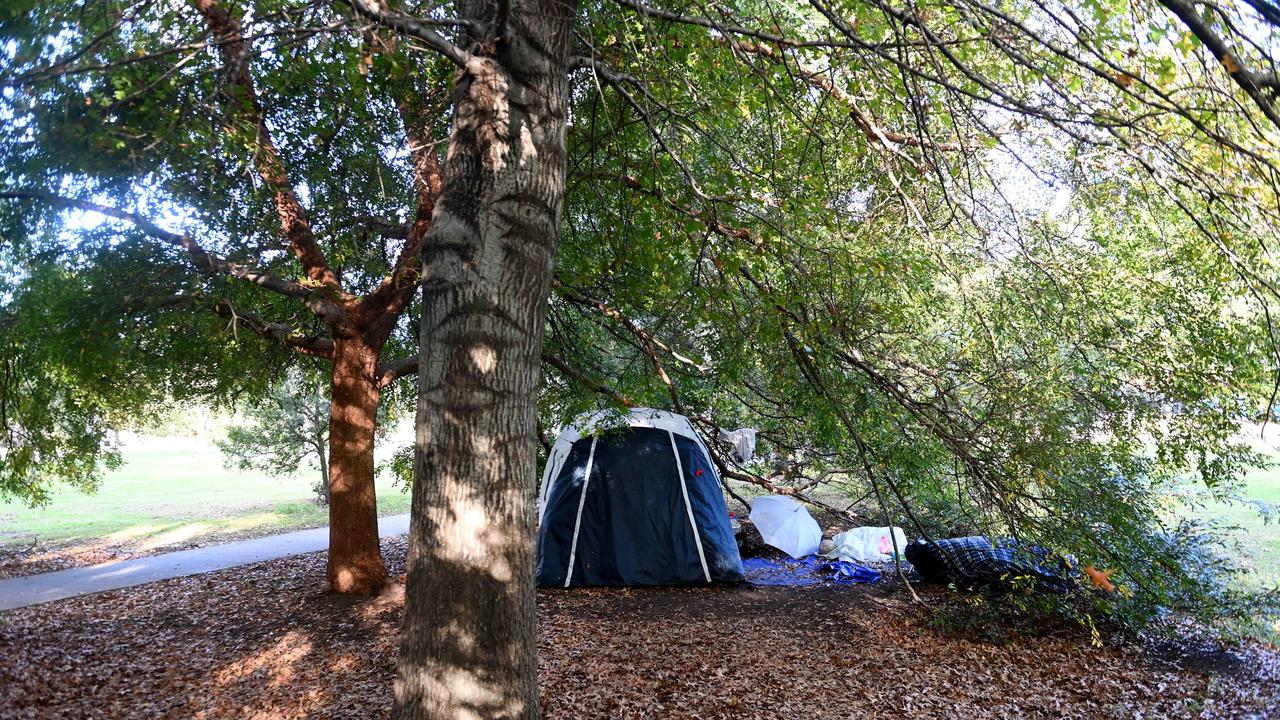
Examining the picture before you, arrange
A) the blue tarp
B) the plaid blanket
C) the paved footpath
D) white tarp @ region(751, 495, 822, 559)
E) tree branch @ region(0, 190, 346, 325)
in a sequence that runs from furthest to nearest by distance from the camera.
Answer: white tarp @ region(751, 495, 822, 559) < the paved footpath < the blue tarp < the plaid blanket < tree branch @ region(0, 190, 346, 325)

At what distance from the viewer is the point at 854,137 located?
5.35 meters

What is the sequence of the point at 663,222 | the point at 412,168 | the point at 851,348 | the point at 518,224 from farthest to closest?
the point at 412,168
the point at 851,348
the point at 663,222
the point at 518,224

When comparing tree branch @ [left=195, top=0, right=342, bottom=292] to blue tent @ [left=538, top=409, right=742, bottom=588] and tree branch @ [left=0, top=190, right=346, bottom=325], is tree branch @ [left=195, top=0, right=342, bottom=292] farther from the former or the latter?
blue tent @ [left=538, top=409, right=742, bottom=588]

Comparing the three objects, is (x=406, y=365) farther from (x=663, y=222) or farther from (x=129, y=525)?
(x=129, y=525)

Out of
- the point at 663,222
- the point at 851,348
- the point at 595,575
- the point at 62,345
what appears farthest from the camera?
the point at 595,575

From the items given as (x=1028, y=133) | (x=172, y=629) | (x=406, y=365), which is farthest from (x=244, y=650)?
(x=1028, y=133)

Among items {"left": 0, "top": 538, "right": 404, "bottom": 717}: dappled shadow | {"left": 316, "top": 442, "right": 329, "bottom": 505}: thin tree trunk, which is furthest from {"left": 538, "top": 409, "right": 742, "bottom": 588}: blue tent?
{"left": 316, "top": 442, "right": 329, "bottom": 505}: thin tree trunk

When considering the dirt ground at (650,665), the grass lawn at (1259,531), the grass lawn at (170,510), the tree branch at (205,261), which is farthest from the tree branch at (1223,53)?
the grass lawn at (170,510)

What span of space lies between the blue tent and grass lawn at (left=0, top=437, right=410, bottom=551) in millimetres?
5205

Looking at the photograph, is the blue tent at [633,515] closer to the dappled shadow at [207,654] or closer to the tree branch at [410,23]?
the dappled shadow at [207,654]

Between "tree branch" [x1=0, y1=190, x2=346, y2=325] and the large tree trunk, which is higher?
"tree branch" [x1=0, y1=190, x2=346, y2=325]

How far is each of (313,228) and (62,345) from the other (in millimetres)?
2225

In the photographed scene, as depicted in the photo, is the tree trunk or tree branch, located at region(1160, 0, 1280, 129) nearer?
tree branch, located at region(1160, 0, 1280, 129)

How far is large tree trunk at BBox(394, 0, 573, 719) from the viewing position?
278 cm
